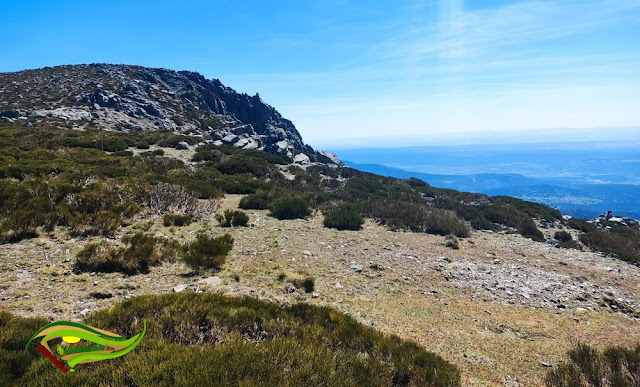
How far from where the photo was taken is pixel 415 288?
376 inches

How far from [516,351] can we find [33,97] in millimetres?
79985

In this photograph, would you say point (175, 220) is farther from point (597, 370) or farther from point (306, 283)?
point (597, 370)

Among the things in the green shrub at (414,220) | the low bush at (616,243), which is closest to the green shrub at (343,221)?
the green shrub at (414,220)

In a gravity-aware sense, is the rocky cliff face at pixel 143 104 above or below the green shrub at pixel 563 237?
above

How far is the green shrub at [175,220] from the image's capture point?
1198 cm

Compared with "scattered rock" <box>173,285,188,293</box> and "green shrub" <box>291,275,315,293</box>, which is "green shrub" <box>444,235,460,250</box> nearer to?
"green shrub" <box>291,275,315,293</box>

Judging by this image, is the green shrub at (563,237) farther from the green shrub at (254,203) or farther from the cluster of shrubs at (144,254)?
the cluster of shrubs at (144,254)

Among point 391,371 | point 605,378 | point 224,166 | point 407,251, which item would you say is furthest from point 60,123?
point 605,378

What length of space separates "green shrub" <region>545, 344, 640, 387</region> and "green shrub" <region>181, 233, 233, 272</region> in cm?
805

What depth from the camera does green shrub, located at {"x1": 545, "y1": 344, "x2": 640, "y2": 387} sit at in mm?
5023

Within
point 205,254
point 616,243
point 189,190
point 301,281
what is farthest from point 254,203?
point 616,243

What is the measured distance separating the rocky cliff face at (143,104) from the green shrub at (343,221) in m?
27.2

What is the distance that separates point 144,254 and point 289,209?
351 inches

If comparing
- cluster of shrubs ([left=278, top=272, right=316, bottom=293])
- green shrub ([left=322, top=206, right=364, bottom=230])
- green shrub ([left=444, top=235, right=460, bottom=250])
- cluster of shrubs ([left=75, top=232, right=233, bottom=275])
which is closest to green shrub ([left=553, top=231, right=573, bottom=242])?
green shrub ([left=444, top=235, right=460, bottom=250])
